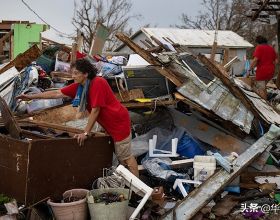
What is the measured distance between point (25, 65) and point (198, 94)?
3393mm

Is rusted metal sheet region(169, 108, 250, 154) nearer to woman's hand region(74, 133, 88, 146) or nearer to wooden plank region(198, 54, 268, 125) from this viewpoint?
wooden plank region(198, 54, 268, 125)

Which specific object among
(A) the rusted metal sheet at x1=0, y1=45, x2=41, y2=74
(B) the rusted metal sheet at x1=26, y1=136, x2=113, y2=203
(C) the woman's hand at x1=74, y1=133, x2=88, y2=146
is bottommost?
(B) the rusted metal sheet at x1=26, y1=136, x2=113, y2=203

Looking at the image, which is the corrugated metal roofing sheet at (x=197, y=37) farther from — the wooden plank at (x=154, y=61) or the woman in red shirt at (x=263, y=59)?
the wooden plank at (x=154, y=61)

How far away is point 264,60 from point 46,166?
801 cm

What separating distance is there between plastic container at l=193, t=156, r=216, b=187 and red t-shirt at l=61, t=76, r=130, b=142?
118cm

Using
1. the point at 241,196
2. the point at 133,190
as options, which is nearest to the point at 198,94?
the point at 241,196

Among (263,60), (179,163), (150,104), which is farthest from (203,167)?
(263,60)

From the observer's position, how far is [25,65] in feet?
27.7

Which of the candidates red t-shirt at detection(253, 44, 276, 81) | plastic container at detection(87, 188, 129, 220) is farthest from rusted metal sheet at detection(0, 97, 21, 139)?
red t-shirt at detection(253, 44, 276, 81)

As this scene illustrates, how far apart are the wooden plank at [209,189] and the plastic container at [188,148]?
78cm

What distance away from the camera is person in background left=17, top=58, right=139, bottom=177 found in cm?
531

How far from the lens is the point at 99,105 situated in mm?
5312

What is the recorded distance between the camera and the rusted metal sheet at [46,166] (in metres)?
4.80

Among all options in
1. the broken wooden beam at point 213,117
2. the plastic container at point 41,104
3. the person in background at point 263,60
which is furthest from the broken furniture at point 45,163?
the person in background at point 263,60
